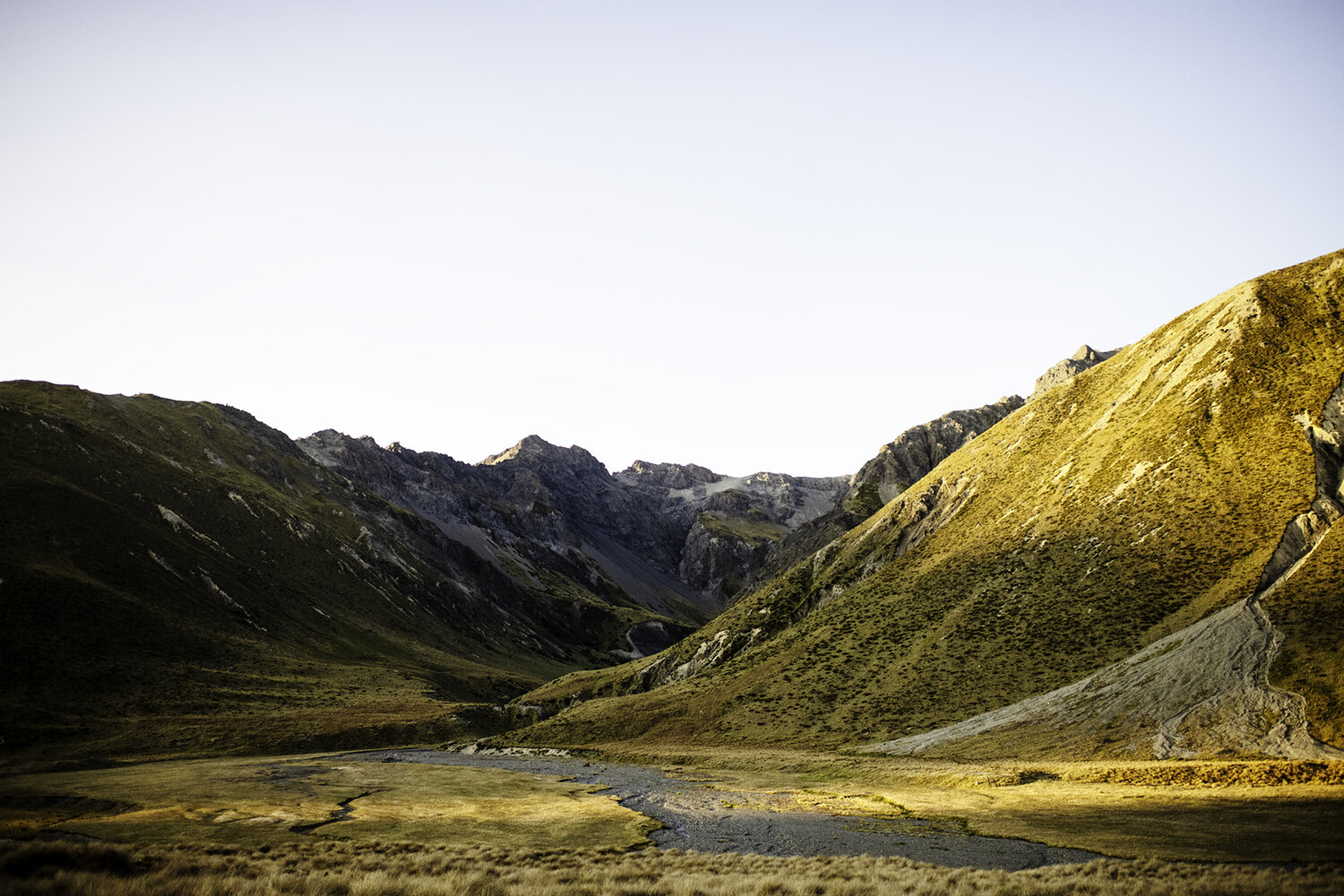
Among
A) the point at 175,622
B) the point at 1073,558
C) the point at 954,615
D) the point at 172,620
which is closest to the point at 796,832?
the point at 954,615

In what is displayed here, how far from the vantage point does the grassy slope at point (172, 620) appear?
9706 cm

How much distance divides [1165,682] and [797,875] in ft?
155

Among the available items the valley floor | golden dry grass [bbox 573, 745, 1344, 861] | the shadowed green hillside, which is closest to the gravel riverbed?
the valley floor

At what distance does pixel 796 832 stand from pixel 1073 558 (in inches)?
2467

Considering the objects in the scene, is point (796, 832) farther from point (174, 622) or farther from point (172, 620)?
point (172, 620)

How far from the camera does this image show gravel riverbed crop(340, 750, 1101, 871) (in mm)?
31422

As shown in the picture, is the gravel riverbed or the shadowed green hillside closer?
the gravel riverbed

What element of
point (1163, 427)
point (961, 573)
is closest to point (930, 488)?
point (961, 573)

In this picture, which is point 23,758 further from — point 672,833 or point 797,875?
point 797,875

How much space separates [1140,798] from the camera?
4000cm

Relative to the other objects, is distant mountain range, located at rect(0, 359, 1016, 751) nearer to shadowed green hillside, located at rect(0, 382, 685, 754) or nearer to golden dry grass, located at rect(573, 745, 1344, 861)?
Answer: shadowed green hillside, located at rect(0, 382, 685, 754)

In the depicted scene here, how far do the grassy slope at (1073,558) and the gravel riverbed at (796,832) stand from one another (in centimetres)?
2755

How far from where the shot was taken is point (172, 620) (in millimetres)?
127188

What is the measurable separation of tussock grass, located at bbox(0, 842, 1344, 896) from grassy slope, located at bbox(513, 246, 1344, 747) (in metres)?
32.8
